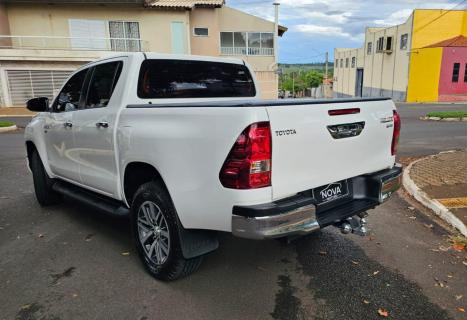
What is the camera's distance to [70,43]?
25594mm

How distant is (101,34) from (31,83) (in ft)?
18.6

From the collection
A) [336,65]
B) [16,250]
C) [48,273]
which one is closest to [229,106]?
[48,273]

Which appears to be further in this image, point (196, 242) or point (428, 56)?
point (428, 56)

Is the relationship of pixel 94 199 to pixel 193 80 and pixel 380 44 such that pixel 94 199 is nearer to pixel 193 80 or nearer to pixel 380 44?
pixel 193 80

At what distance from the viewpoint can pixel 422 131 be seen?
13.9 meters

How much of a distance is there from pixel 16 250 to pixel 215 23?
28.2m

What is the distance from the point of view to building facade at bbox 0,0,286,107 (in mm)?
24672

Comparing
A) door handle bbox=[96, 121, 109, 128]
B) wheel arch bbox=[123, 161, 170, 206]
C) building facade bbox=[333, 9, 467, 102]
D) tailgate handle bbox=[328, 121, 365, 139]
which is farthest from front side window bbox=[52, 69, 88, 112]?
building facade bbox=[333, 9, 467, 102]

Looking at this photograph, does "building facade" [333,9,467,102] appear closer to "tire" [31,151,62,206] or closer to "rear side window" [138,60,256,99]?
"rear side window" [138,60,256,99]

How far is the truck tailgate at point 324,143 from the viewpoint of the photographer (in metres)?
2.77

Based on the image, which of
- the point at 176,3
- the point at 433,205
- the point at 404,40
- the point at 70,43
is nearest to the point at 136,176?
the point at 433,205

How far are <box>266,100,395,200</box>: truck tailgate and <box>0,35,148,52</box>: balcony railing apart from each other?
24.6 meters

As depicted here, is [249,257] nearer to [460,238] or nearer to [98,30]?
[460,238]

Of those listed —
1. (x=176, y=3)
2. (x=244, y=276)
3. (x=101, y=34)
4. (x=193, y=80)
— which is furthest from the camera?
(x=176, y=3)
